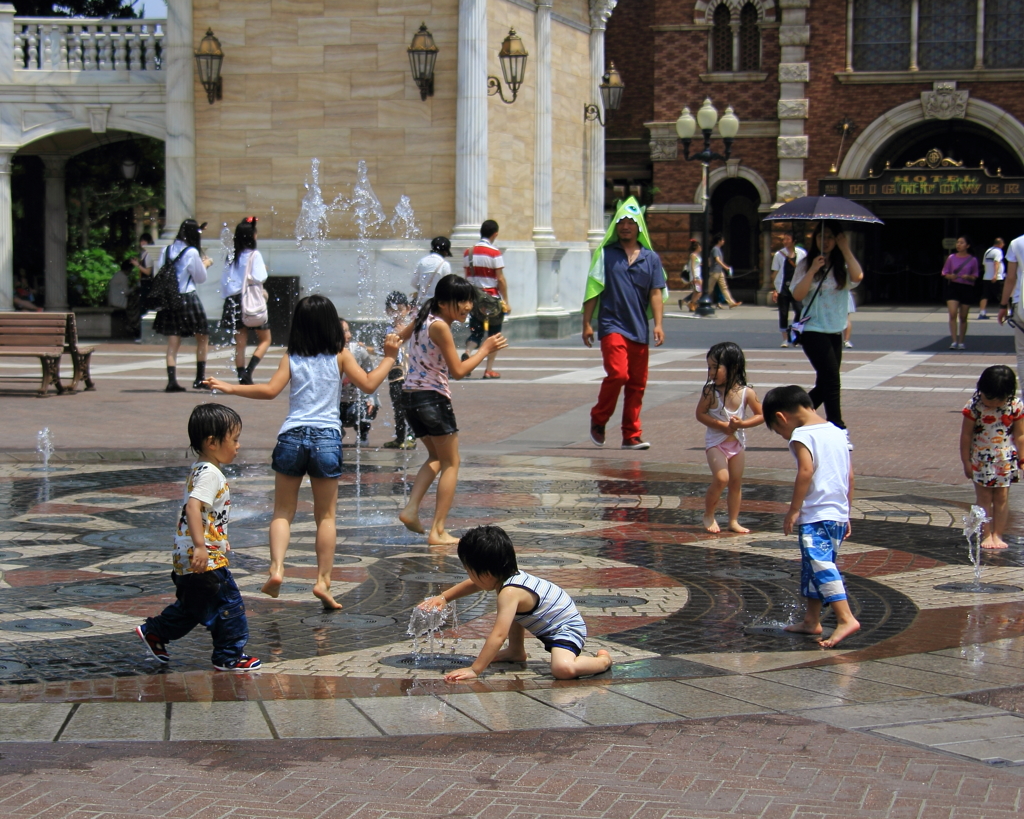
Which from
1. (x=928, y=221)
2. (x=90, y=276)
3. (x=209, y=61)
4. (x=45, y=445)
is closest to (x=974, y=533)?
(x=45, y=445)

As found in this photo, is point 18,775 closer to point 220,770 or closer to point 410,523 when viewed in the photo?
point 220,770

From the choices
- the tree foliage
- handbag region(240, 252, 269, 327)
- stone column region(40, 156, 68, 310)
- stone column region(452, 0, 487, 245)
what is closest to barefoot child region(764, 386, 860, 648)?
handbag region(240, 252, 269, 327)

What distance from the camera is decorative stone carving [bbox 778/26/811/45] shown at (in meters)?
38.1

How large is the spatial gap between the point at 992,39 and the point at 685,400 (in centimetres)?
2669

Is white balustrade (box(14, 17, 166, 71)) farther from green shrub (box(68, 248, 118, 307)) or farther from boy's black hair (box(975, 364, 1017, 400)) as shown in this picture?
boy's black hair (box(975, 364, 1017, 400))

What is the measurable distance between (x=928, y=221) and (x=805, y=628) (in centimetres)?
3462

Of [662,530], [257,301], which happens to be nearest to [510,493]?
[662,530]

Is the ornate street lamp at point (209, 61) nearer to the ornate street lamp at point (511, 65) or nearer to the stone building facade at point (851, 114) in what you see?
the ornate street lamp at point (511, 65)

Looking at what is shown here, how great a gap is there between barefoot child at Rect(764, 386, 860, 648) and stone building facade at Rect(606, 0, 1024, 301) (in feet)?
103

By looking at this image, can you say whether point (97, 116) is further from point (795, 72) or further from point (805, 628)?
point (795, 72)

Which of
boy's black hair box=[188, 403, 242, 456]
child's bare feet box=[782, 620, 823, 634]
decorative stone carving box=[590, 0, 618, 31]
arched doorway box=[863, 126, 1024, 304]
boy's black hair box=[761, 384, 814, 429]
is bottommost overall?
child's bare feet box=[782, 620, 823, 634]

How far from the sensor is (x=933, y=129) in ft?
124

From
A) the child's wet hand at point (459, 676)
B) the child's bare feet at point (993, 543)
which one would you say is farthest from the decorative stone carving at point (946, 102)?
the child's wet hand at point (459, 676)

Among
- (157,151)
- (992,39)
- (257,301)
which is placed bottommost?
(257,301)
